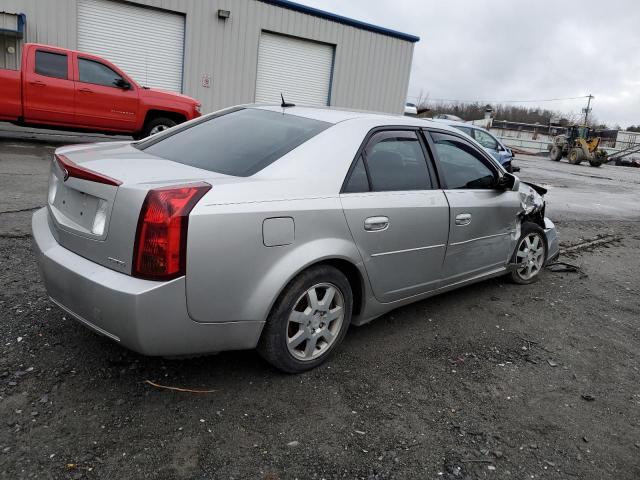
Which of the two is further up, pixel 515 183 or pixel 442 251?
pixel 515 183

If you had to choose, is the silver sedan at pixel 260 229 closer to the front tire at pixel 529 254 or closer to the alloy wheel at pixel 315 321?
→ the alloy wheel at pixel 315 321

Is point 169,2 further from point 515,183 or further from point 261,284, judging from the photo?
point 261,284

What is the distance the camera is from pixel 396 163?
11.6 ft

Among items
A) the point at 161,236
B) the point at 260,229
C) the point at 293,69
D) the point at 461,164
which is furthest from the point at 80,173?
the point at 293,69

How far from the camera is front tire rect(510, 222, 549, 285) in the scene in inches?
193

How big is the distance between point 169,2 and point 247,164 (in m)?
14.6

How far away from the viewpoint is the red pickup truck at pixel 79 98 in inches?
401

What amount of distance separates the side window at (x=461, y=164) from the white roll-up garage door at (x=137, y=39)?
13.7m

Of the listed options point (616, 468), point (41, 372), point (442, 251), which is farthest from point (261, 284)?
point (616, 468)

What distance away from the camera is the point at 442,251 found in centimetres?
379

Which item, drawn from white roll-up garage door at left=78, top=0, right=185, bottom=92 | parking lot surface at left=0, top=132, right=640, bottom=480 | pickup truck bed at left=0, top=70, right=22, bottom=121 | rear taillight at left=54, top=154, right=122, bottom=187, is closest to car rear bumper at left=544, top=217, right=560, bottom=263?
parking lot surface at left=0, top=132, right=640, bottom=480

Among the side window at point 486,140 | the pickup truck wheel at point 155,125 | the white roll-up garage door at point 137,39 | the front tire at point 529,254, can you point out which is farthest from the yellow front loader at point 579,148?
the front tire at point 529,254

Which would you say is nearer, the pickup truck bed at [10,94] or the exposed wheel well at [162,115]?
the pickup truck bed at [10,94]

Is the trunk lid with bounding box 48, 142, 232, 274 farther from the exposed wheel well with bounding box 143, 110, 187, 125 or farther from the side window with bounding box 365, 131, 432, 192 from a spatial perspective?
the exposed wheel well with bounding box 143, 110, 187, 125
